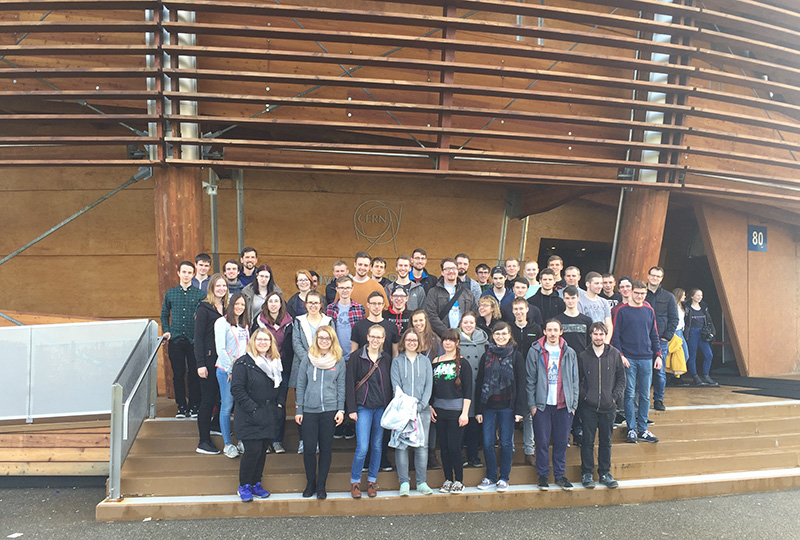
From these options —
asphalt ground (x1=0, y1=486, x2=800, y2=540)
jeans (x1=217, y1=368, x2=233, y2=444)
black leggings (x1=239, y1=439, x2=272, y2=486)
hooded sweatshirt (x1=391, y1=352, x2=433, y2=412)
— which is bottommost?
asphalt ground (x1=0, y1=486, x2=800, y2=540)

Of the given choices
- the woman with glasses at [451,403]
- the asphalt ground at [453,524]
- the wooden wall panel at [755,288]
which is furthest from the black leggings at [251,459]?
the wooden wall panel at [755,288]

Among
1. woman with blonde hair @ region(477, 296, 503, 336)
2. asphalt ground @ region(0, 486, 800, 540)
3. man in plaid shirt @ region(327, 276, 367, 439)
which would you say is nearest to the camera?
asphalt ground @ region(0, 486, 800, 540)

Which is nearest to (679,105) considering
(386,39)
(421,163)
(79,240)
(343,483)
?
(421,163)

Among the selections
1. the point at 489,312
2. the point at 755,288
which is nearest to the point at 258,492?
the point at 489,312

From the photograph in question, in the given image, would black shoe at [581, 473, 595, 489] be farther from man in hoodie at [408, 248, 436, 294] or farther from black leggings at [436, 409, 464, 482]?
man in hoodie at [408, 248, 436, 294]

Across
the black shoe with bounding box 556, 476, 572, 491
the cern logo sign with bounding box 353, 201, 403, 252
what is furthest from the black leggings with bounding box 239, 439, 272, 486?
the cern logo sign with bounding box 353, 201, 403, 252

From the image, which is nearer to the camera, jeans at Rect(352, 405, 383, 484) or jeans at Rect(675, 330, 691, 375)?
jeans at Rect(352, 405, 383, 484)

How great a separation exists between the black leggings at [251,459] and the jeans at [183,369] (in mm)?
1313

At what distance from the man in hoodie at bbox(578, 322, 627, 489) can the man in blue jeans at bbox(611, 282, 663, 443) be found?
2.22 ft

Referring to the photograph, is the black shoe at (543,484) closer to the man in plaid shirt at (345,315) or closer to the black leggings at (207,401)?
the man in plaid shirt at (345,315)

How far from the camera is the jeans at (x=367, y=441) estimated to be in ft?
14.6

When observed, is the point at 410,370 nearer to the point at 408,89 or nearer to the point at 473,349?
the point at 473,349

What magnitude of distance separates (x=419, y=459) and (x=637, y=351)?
265 centimetres

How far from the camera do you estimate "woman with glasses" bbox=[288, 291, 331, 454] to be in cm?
454
